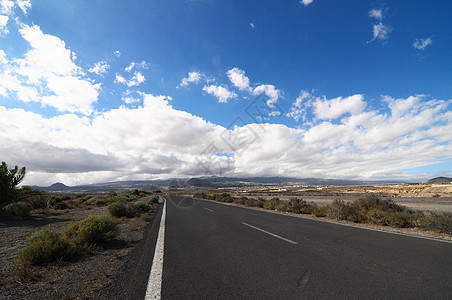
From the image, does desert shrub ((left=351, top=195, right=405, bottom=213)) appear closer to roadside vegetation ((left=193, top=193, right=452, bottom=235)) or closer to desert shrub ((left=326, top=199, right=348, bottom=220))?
roadside vegetation ((left=193, top=193, right=452, bottom=235))

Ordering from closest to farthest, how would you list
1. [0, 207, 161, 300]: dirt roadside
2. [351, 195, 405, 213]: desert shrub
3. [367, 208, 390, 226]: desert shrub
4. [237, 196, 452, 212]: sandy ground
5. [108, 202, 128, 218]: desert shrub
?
[0, 207, 161, 300]: dirt roadside, [367, 208, 390, 226]: desert shrub, [351, 195, 405, 213]: desert shrub, [108, 202, 128, 218]: desert shrub, [237, 196, 452, 212]: sandy ground

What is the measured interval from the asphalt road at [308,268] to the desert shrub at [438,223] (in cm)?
208

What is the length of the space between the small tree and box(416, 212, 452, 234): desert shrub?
2324 centimetres

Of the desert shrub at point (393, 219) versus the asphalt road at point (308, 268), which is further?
the desert shrub at point (393, 219)

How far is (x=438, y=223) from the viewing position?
7863 millimetres

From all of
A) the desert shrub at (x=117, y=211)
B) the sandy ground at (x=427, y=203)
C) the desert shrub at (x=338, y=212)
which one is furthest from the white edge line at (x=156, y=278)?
the sandy ground at (x=427, y=203)

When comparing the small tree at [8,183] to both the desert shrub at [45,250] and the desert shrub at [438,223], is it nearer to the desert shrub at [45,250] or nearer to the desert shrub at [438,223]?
the desert shrub at [45,250]

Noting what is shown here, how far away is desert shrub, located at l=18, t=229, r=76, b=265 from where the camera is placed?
185 inches

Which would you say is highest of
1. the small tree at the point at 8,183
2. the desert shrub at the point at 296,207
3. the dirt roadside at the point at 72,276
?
the small tree at the point at 8,183

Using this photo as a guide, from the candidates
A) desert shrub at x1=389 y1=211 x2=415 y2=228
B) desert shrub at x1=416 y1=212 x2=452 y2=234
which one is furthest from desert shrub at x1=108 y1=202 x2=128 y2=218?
desert shrub at x1=416 y1=212 x2=452 y2=234

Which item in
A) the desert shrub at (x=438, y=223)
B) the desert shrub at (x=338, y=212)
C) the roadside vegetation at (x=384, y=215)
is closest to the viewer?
the desert shrub at (x=438, y=223)

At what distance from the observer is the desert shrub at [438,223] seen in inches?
297

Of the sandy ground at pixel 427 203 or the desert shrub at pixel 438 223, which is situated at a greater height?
the desert shrub at pixel 438 223

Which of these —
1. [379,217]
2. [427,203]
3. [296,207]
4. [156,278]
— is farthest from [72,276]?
[427,203]
